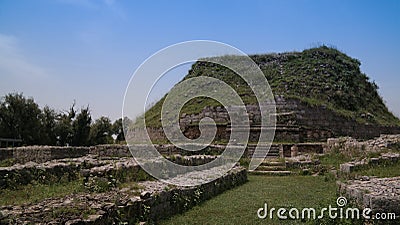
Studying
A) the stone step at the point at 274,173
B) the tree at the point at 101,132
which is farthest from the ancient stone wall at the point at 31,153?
the tree at the point at 101,132

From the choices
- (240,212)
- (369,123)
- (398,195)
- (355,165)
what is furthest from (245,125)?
(398,195)

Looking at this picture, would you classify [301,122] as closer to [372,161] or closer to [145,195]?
[372,161]

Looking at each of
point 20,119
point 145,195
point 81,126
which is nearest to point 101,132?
point 81,126

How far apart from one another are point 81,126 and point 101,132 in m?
3.80

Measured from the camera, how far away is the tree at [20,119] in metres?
24.7

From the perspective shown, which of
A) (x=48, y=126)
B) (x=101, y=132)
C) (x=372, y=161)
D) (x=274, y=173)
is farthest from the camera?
(x=101, y=132)

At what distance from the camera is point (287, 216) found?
6.73m

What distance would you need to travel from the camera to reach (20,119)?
2522cm

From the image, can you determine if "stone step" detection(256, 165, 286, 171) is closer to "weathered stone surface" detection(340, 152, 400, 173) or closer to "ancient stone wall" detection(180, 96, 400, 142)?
"weathered stone surface" detection(340, 152, 400, 173)

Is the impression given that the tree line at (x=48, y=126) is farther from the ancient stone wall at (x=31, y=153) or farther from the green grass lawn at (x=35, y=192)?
the green grass lawn at (x=35, y=192)

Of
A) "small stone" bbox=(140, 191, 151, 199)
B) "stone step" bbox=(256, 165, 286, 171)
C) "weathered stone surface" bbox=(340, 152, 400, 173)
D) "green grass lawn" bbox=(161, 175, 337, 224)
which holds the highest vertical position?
"weathered stone surface" bbox=(340, 152, 400, 173)

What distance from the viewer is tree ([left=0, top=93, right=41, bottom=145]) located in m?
24.7

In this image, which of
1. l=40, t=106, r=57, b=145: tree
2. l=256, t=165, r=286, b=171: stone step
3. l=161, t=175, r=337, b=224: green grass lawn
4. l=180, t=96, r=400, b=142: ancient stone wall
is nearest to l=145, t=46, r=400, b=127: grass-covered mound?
l=180, t=96, r=400, b=142: ancient stone wall

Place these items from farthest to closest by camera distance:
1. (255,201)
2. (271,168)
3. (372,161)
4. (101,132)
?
(101,132)
(271,168)
(372,161)
(255,201)
